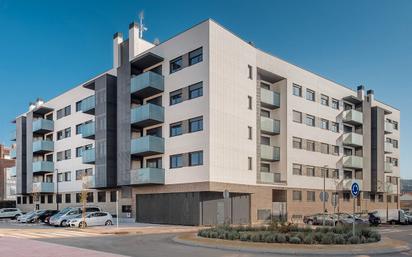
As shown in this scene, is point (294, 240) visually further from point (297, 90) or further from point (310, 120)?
point (310, 120)

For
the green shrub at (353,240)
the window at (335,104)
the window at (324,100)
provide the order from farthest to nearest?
the window at (335,104)
the window at (324,100)
the green shrub at (353,240)

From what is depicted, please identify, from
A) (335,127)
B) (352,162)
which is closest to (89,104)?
(335,127)

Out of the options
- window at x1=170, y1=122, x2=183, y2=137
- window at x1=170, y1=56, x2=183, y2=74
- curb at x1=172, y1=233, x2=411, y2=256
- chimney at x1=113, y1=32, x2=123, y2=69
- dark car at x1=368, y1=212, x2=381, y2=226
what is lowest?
dark car at x1=368, y1=212, x2=381, y2=226

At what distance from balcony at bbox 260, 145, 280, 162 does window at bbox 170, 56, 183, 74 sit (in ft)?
37.2

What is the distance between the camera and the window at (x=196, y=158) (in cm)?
3529

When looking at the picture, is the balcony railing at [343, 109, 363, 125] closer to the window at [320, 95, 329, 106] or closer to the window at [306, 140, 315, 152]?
the window at [320, 95, 329, 106]

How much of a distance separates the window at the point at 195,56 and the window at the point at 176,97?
280 cm

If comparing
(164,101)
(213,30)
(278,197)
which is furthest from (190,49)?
(278,197)

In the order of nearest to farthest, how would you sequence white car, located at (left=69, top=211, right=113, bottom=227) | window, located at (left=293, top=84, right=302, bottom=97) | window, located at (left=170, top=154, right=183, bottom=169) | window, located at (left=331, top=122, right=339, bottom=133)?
white car, located at (left=69, top=211, right=113, bottom=227) < window, located at (left=170, top=154, right=183, bottom=169) < window, located at (left=293, top=84, right=302, bottom=97) < window, located at (left=331, top=122, right=339, bottom=133)

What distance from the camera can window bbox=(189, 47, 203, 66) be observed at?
119 feet

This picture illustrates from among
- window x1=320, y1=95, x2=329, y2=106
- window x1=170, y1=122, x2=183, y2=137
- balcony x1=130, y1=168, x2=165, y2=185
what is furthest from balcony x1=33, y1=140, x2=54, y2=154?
window x1=320, y1=95, x2=329, y2=106

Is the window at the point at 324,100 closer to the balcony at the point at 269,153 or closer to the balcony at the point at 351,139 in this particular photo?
the balcony at the point at 351,139

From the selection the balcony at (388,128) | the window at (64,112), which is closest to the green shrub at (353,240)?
the window at (64,112)

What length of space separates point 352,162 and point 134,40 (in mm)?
31344
